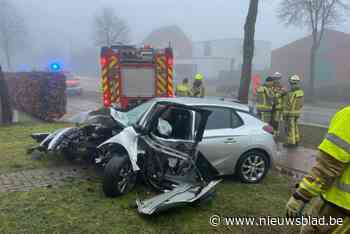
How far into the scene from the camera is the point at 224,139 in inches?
226

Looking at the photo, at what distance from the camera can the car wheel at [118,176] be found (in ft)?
15.2

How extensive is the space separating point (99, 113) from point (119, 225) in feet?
8.95

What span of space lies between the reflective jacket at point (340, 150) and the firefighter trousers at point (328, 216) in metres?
0.07

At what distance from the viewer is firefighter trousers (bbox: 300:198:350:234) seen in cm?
240

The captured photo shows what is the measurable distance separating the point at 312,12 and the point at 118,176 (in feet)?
77.2

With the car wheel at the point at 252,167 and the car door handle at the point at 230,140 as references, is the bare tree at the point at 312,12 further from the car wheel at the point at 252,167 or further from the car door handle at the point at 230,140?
the car door handle at the point at 230,140

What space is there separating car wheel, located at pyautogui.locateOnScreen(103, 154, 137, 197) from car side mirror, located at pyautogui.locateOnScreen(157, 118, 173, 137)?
66 centimetres

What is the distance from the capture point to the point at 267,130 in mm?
6133

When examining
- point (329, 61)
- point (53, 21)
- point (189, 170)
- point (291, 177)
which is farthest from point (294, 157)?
point (53, 21)

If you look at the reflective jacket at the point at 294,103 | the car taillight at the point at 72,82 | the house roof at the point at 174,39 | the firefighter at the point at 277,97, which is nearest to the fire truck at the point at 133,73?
the firefighter at the point at 277,97

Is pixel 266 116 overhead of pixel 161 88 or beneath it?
beneath

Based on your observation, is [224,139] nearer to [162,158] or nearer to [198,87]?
[162,158]

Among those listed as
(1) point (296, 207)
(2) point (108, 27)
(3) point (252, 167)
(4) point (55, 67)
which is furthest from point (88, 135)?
(2) point (108, 27)

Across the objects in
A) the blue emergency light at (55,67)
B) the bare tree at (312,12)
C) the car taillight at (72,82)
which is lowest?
the car taillight at (72,82)
